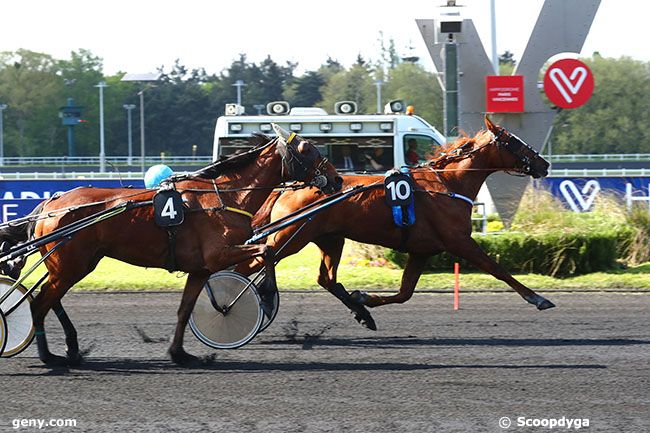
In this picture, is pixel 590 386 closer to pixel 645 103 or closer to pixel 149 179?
pixel 149 179

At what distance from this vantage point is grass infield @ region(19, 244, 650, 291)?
12492mm

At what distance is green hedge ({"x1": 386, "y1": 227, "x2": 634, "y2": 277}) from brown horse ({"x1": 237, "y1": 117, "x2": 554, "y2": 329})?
11.5 ft

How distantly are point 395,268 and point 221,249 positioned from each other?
6145 mm

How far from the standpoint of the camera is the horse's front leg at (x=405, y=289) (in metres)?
9.23

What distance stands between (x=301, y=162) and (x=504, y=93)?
776 centimetres

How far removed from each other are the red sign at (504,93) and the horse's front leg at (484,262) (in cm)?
630

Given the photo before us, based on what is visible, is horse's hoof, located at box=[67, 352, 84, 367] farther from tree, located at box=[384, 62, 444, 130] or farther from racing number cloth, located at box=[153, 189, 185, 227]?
tree, located at box=[384, 62, 444, 130]

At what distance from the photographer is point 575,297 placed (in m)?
11.7

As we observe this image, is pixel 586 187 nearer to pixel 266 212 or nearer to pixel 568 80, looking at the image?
pixel 568 80

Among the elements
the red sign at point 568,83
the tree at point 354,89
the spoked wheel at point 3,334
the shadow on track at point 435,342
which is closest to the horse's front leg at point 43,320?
the spoked wheel at point 3,334

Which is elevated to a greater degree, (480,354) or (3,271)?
(3,271)

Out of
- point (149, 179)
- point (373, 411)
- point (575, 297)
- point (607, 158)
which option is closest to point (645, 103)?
point (607, 158)

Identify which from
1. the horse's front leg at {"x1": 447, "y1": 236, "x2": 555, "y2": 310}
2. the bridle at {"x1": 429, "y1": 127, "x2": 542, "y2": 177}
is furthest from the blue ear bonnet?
the horse's front leg at {"x1": 447, "y1": 236, "x2": 555, "y2": 310}

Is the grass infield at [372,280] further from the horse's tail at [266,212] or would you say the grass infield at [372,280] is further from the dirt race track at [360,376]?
the horse's tail at [266,212]
